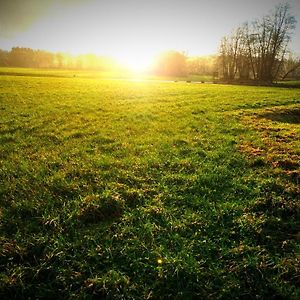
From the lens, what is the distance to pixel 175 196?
696cm

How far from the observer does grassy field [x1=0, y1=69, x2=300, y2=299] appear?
14.6 feet

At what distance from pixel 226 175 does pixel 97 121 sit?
9.47 metres

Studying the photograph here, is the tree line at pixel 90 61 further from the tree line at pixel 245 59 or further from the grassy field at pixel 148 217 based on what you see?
the grassy field at pixel 148 217

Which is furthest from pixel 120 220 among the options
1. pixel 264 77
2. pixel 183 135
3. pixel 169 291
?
pixel 264 77

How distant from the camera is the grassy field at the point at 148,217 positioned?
4.45 meters

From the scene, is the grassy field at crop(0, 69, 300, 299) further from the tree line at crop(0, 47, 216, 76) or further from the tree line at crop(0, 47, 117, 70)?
the tree line at crop(0, 47, 117, 70)

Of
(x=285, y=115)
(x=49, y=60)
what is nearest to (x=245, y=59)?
(x=285, y=115)

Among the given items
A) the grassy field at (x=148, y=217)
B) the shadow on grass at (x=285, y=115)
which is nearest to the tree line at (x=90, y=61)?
the shadow on grass at (x=285, y=115)

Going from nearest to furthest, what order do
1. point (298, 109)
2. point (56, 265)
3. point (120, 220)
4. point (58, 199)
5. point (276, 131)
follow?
point (56, 265) → point (120, 220) → point (58, 199) → point (276, 131) → point (298, 109)

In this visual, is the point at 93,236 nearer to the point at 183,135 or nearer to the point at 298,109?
the point at 183,135

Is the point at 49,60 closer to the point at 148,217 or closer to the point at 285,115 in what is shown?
the point at 285,115

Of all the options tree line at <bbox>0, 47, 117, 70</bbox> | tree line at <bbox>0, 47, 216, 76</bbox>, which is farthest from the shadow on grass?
tree line at <bbox>0, 47, 117, 70</bbox>

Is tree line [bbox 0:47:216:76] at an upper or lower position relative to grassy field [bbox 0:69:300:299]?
upper

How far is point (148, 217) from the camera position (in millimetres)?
6152
